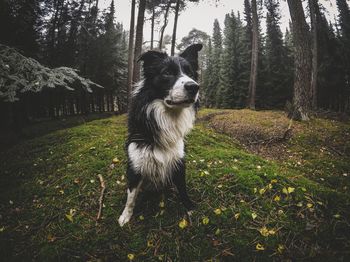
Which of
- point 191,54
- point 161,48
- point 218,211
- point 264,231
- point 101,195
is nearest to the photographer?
point 264,231

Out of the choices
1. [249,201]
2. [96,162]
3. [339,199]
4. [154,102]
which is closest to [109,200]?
[96,162]

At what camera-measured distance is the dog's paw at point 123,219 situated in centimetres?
300

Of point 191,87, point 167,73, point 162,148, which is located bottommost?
point 162,148

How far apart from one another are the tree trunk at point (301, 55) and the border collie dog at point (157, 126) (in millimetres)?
7307

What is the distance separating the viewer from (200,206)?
10.6ft

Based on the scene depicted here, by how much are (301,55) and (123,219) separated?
9.01 metres

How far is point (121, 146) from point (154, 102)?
10.2ft

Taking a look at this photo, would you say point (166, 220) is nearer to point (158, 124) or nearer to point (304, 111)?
point (158, 124)

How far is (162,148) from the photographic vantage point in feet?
9.65

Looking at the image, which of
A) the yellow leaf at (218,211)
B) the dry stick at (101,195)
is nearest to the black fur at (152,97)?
the yellow leaf at (218,211)

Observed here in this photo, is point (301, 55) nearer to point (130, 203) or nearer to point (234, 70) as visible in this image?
point (130, 203)

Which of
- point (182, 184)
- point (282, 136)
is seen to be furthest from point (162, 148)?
point (282, 136)

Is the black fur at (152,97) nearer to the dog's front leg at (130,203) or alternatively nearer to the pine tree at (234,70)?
the dog's front leg at (130,203)

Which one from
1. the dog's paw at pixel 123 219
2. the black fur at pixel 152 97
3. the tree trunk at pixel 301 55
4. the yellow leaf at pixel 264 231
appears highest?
the tree trunk at pixel 301 55
